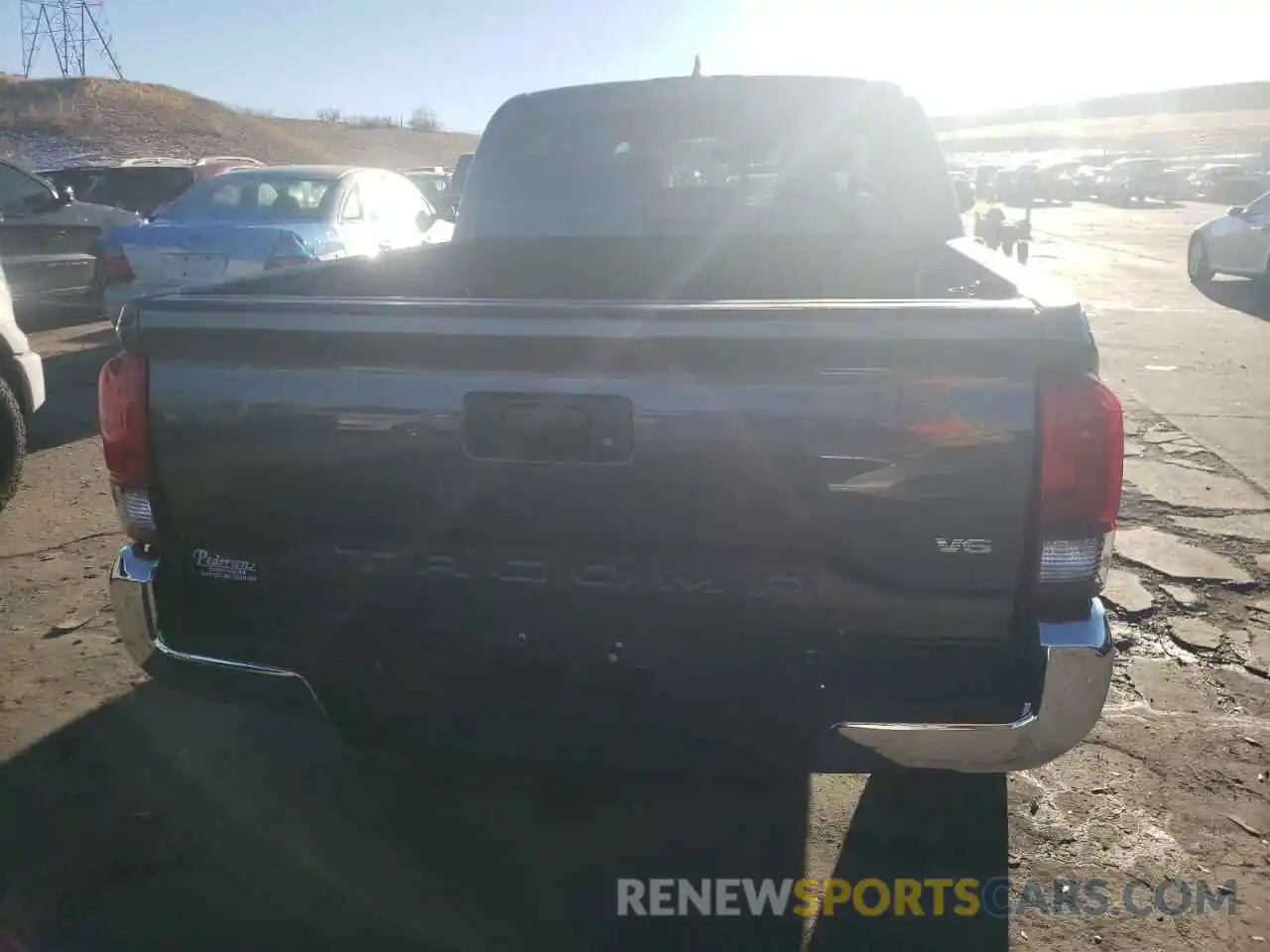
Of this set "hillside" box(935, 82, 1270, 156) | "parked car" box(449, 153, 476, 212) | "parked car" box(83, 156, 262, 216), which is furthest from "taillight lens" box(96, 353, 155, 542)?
"hillside" box(935, 82, 1270, 156)

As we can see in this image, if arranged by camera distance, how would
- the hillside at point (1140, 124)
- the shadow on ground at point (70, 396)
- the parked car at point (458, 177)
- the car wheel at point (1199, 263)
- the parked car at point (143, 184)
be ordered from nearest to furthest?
the parked car at point (458, 177) → the shadow on ground at point (70, 396) → the parked car at point (143, 184) → the car wheel at point (1199, 263) → the hillside at point (1140, 124)

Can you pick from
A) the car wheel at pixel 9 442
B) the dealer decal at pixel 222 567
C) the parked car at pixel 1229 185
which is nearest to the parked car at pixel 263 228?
the car wheel at pixel 9 442

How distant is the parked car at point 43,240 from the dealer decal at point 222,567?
9260 millimetres

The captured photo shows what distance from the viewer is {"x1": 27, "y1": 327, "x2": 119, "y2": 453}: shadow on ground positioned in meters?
7.18

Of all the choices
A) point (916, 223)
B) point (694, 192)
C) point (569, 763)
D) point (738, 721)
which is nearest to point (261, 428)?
point (569, 763)

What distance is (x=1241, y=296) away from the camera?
48.3 feet

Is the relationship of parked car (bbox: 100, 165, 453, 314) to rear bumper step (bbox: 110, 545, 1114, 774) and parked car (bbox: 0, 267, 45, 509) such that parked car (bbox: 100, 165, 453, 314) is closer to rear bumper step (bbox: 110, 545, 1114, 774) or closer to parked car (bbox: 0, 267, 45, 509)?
parked car (bbox: 0, 267, 45, 509)

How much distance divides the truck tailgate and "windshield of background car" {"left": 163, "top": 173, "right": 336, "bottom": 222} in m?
7.24

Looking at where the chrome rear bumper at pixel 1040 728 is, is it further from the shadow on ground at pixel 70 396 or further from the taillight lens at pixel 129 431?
the shadow on ground at pixel 70 396

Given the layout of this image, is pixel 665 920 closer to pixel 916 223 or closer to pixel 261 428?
pixel 261 428

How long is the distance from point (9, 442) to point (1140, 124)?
131m

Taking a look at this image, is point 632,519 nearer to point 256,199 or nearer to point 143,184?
point 256,199

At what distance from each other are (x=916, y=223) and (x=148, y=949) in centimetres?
366

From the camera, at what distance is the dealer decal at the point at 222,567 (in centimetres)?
254
